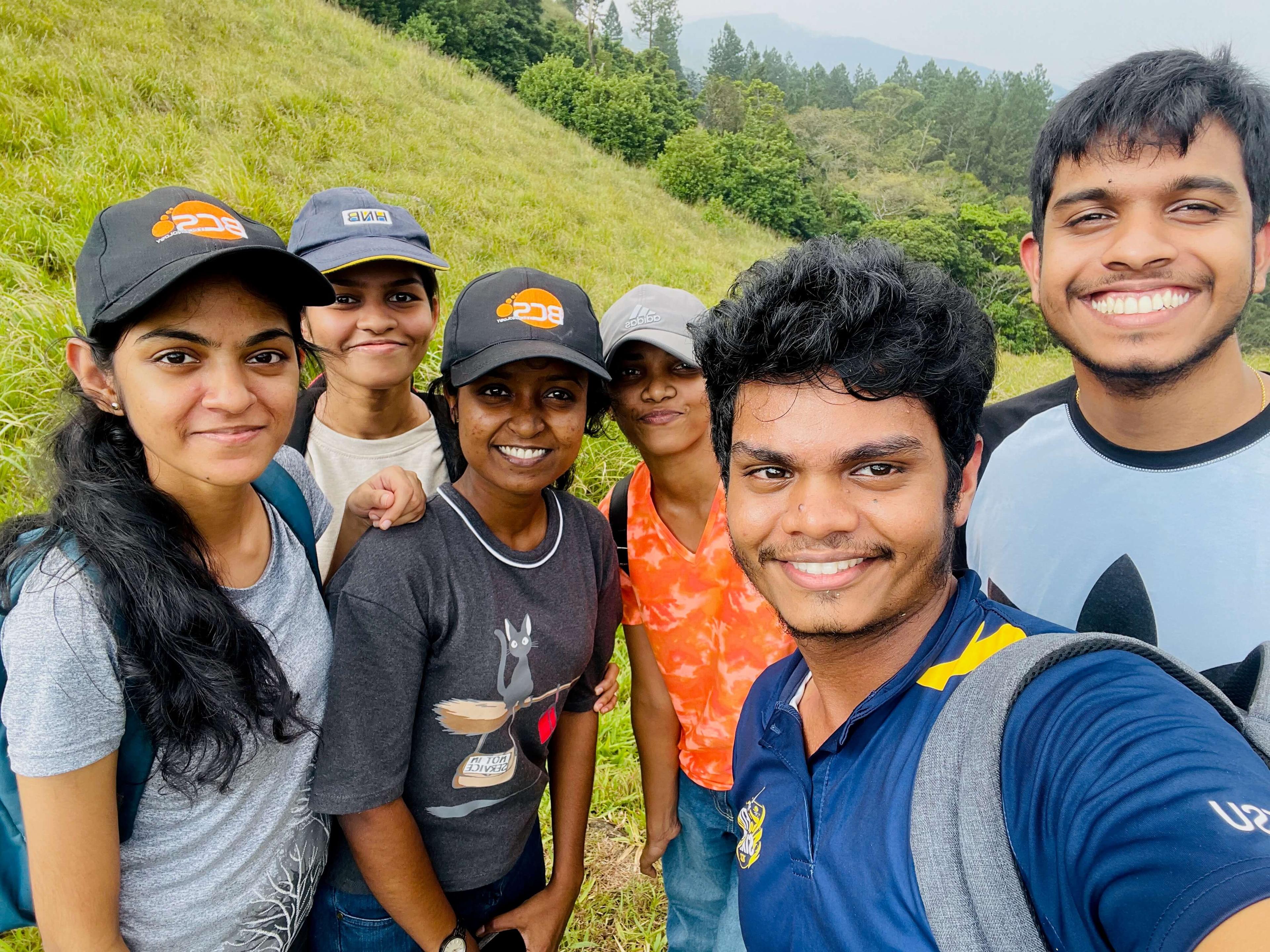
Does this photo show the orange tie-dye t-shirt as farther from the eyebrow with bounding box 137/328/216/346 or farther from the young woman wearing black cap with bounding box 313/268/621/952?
the eyebrow with bounding box 137/328/216/346

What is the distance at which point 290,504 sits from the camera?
154 centimetres

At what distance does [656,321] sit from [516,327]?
451 millimetres

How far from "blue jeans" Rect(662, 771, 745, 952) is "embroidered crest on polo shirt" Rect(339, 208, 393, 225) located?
194 centimetres

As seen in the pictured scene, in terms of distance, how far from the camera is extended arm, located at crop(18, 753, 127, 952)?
104 centimetres

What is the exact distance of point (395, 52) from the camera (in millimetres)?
14164

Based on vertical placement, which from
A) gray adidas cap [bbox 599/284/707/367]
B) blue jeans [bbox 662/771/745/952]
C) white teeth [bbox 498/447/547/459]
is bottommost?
blue jeans [bbox 662/771/745/952]

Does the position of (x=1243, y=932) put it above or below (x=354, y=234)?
below

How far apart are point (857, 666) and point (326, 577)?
1398 millimetres

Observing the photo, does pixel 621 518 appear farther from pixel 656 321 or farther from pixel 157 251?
pixel 157 251

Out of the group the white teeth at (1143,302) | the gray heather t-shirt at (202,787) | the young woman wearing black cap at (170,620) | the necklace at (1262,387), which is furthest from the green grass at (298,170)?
the necklace at (1262,387)

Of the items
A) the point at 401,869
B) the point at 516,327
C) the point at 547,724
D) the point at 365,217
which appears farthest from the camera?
the point at 365,217

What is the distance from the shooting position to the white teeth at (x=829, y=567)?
111cm

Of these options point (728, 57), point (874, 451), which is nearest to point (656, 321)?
point (874, 451)

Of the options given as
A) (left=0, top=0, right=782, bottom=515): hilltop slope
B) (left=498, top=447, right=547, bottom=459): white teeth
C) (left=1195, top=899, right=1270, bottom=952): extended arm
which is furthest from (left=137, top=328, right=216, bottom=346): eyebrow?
(left=0, top=0, right=782, bottom=515): hilltop slope
